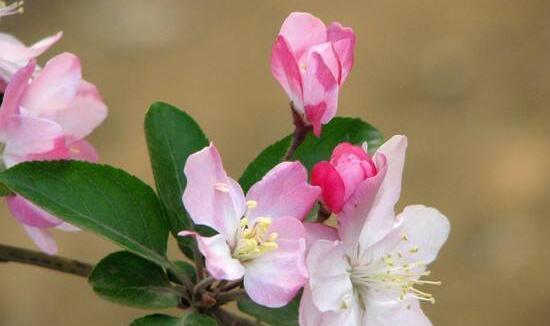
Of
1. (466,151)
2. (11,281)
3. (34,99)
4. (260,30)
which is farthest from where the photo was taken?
(260,30)

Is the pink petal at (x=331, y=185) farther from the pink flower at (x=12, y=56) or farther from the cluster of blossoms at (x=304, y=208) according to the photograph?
the pink flower at (x=12, y=56)

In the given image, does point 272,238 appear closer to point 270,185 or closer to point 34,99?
point 270,185

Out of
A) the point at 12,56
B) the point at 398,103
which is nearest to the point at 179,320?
the point at 12,56

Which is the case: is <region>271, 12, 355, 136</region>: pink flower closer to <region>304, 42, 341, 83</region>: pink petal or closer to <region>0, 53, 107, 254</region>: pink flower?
<region>304, 42, 341, 83</region>: pink petal

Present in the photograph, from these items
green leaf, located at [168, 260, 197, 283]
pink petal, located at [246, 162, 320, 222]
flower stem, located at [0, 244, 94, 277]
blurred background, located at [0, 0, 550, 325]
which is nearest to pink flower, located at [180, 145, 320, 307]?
pink petal, located at [246, 162, 320, 222]

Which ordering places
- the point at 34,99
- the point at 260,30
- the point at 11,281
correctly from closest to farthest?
the point at 34,99 < the point at 11,281 < the point at 260,30

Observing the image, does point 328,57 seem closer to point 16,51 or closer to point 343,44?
point 343,44

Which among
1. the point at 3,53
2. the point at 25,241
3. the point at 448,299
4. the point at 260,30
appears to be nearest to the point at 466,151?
the point at 448,299
